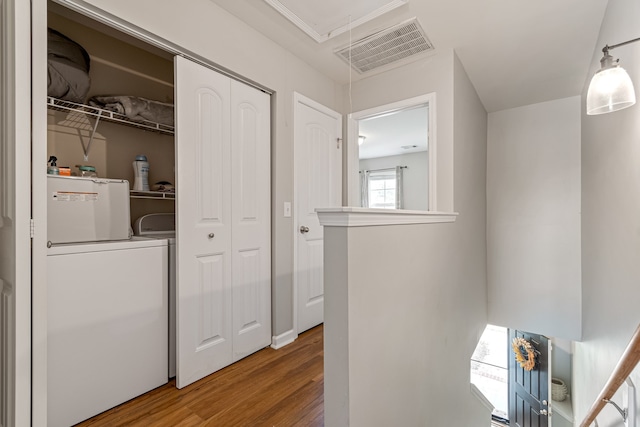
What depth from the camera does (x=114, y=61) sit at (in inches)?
80.6

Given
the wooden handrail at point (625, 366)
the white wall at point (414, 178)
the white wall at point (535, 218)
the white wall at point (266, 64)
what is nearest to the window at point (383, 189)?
the white wall at point (414, 178)

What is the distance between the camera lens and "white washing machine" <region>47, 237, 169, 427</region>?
1.36 m

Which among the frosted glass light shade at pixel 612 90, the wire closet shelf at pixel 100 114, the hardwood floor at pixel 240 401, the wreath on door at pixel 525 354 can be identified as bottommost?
the wreath on door at pixel 525 354

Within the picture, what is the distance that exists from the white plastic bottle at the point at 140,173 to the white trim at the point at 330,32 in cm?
136

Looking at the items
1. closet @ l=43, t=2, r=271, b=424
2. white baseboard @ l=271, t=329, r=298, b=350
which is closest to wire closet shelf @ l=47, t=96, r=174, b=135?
closet @ l=43, t=2, r=271, b=424

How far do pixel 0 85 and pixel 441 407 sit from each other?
2.91 metres

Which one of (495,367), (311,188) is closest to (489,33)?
(311,188)

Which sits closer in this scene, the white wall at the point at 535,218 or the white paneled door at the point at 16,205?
the white paneled door at the point at 16,205

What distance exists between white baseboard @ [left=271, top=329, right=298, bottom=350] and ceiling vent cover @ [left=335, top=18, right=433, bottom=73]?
239 cm

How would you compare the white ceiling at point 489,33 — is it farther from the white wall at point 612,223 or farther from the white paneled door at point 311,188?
the white paneled door at point 311,188

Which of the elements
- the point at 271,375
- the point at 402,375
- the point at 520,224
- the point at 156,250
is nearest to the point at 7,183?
the point at 156,250

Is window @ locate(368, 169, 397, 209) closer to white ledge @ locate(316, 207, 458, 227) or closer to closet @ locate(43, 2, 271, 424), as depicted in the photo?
closet @ locate(43, 2, 271, 424)

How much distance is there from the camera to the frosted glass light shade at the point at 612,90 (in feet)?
3.62

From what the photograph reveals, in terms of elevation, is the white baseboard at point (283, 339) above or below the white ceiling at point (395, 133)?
below
